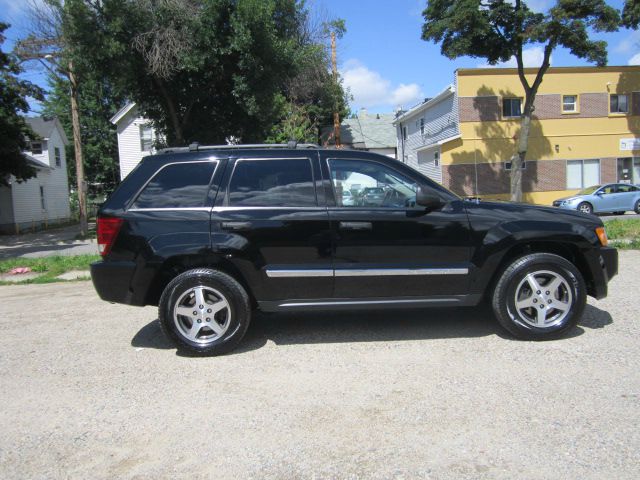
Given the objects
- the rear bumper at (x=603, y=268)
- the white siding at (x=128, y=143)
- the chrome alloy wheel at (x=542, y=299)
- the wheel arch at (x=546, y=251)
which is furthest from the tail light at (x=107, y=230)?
the white siding at (x=128, y=143)

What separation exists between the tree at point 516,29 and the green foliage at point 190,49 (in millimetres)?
8937

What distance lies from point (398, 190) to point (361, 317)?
5.67ft

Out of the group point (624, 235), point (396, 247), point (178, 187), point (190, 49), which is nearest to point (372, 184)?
point (396, 247)

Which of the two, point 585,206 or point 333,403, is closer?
point 333,403

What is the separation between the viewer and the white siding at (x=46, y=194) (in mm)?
29062

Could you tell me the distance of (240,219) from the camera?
4672mm

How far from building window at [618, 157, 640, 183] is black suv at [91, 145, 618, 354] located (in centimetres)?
2834

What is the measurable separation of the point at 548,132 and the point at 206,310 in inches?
1111

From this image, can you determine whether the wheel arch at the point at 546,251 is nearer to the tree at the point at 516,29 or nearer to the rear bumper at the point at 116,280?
the rear bumper at the point at 116,280

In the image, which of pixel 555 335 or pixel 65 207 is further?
pixel 65 207

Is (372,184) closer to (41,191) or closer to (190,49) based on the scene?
(190,49)

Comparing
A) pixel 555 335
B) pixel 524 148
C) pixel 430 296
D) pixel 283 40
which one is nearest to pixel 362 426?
pixel 430 296

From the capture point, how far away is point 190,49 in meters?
15.8

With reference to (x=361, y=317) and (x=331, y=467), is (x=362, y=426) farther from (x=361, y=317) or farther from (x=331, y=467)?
(x=361, y=317)
